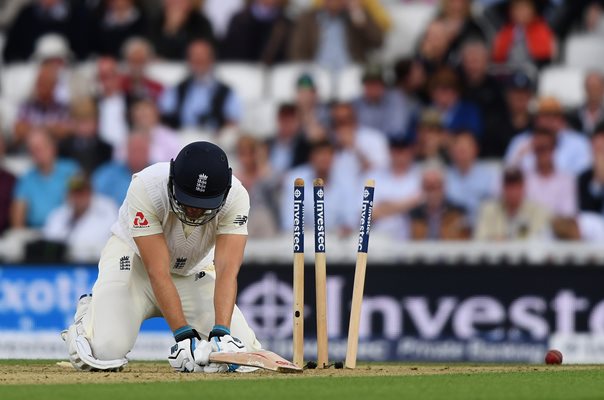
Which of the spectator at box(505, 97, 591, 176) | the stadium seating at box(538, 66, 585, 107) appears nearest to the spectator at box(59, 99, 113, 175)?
the spectator at box(505, 97, 591, 176)

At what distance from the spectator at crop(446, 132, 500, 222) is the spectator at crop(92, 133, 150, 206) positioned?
326cm

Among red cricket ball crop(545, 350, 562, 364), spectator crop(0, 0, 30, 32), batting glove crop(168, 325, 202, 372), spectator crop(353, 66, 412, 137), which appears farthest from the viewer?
spectator crop(0, 0, 30, 32)

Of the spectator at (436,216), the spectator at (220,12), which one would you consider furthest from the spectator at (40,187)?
the spectator at (436,216)

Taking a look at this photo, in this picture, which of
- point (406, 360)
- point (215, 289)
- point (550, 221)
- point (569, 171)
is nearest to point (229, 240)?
point (215, 289)

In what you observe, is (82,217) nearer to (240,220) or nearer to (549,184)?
(549,184)

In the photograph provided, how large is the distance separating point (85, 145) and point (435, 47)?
4.02 m

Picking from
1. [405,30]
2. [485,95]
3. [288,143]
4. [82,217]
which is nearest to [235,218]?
[82,217]

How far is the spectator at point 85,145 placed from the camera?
623 inches

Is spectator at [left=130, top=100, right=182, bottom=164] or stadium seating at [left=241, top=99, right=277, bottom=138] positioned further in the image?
stadium seating at [left=241, top=99, right=277, bottom=138]

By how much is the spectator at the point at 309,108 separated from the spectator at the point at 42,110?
276cm

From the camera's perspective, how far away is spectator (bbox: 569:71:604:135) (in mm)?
15102

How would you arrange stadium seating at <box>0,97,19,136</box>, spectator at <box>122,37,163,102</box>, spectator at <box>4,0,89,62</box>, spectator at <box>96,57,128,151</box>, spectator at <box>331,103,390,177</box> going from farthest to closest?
spectator at <box>4,0,89,62</box> → stadium seating at <box>0,97,19,136</box> → spectator at <box>122,37,163,102</box> → spectator at <box>96,57,128,151</box> → spectator at <box>331,103,390,177</box>

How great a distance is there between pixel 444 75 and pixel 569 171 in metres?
1.79

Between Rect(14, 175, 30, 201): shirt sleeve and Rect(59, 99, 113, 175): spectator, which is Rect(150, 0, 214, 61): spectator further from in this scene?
Rect(14, 175, 30, 201): shirt sleeve
